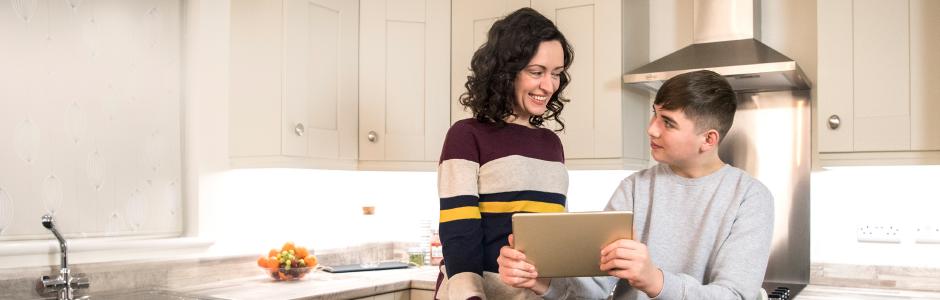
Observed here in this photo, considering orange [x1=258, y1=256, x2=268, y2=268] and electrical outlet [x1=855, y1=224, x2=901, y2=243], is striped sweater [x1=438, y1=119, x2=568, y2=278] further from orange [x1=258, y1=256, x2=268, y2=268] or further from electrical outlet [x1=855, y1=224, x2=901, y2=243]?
electrical outlet [x1=855, y1=224, x2=901, y2=243]

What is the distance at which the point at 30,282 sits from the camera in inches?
92.4

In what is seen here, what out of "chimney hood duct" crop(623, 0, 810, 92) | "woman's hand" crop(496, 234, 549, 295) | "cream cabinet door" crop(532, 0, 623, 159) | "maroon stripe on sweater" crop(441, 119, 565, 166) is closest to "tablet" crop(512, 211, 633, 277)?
"woman's hand" crop(496, 234, 549, 295)

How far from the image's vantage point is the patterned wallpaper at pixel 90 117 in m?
2.37

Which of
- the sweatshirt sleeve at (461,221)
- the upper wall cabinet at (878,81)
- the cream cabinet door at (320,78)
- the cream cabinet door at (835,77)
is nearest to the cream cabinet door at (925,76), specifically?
the upper wall cabinet at (878,81)

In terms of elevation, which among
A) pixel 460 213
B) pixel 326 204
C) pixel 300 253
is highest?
pixel 460 213

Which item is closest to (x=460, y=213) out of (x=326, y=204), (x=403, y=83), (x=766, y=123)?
(x=403, y=83)

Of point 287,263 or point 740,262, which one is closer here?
point 740,262

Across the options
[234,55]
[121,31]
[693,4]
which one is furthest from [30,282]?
[693,4]

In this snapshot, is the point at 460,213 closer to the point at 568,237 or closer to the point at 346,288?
the point at 568,237

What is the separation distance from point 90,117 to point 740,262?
2.03 m

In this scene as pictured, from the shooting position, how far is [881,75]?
2543 mm

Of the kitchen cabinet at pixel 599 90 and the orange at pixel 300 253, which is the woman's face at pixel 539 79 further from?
the orange at pixel 300 253

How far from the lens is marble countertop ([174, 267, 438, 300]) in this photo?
260 centimetres

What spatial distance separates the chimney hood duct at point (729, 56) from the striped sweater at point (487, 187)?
3.93 feet
